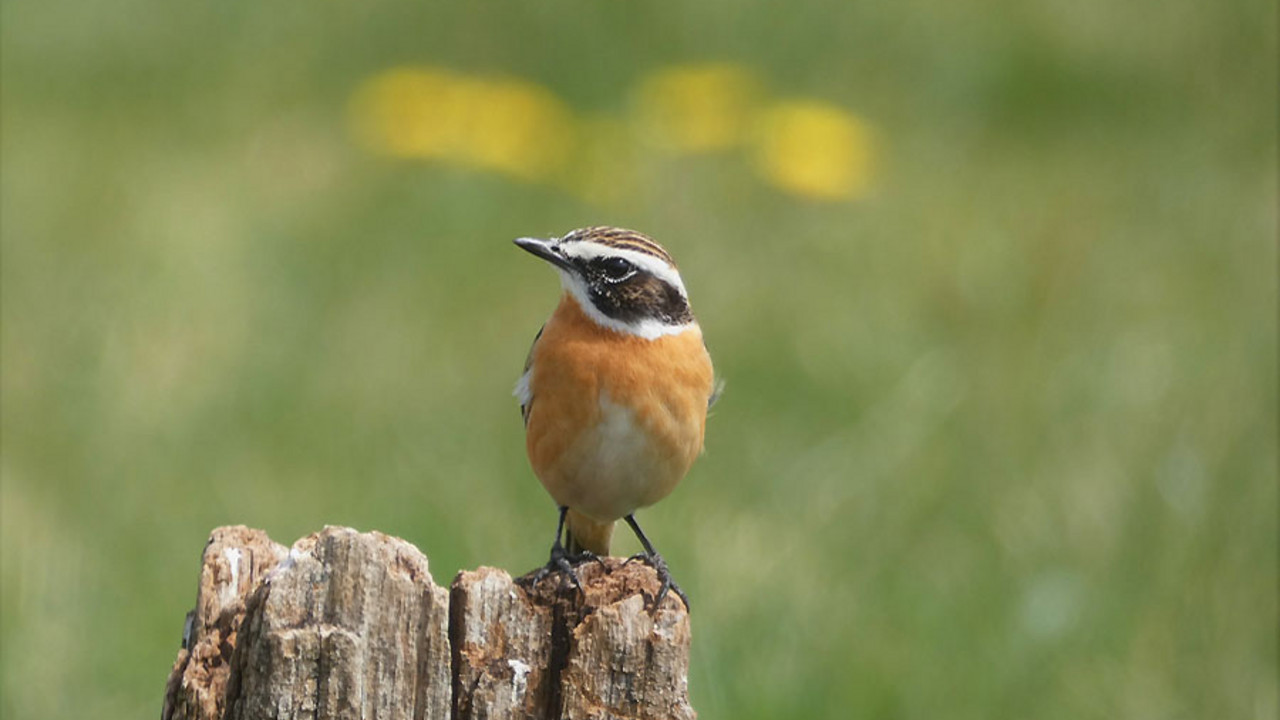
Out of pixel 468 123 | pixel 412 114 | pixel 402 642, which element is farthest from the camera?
pixel 412 114

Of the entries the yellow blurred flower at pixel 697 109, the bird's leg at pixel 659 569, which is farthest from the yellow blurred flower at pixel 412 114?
the bird's leg at pixel 659 569

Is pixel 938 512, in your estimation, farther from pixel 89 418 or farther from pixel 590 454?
pixel 89 418

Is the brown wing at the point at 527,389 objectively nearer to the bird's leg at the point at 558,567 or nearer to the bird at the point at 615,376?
the bird at the point at 615,376

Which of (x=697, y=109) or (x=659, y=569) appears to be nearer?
(x=659, y=569)

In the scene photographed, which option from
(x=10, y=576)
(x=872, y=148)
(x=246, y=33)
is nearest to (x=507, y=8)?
(x=246, y=33)

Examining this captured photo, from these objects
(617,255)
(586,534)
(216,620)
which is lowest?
(216,620)

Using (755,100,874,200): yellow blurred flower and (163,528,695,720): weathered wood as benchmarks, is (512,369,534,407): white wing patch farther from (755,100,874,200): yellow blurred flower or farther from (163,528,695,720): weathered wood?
(755,100,874,200): yellow blurred flower

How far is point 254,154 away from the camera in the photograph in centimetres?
1413

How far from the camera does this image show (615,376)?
5.90 metres

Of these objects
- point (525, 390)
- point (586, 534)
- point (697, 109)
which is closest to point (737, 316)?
point (697, 109)

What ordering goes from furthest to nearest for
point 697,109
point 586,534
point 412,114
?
point 412,114 < point 697,109 < point 586,534

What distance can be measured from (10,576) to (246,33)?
848 cm

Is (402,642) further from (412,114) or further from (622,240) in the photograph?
(412,114)

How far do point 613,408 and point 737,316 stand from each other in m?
5.51
